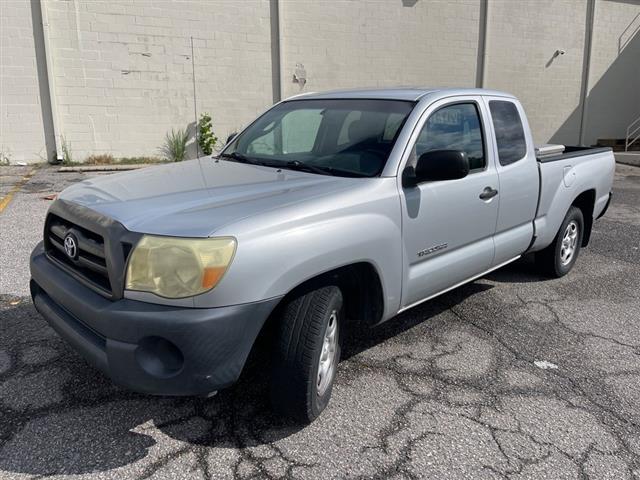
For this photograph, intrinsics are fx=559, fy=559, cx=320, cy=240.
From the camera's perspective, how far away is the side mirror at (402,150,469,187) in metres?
3.23

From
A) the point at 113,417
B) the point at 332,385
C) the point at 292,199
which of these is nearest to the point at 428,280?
the point at 332,385

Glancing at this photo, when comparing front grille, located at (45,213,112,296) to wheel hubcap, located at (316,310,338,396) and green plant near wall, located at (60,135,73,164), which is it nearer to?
wheel hubcap, located at (316,310,338,396)

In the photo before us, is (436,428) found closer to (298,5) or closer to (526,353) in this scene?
A: (526,353)

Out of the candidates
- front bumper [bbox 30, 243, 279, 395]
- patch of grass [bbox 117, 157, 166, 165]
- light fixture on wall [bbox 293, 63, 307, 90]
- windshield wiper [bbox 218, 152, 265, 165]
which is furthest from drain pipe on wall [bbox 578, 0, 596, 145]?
front bumper [bbox 30, 243, 279, 395]

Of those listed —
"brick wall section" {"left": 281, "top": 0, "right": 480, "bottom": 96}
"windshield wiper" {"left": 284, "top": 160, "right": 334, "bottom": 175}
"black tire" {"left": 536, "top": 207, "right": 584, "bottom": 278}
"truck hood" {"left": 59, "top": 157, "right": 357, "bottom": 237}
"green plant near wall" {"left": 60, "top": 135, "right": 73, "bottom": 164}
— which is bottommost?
"black tire" {"left": 536, "top": 207, "right": 584, "bottom": 278}

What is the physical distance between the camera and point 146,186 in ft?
10.5

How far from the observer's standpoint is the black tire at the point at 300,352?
8.81ft

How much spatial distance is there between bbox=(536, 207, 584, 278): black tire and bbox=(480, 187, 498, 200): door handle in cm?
154

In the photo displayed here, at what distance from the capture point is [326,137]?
150 inches

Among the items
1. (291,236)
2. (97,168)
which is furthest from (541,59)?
(291,236)

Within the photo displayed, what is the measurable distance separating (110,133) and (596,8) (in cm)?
1527

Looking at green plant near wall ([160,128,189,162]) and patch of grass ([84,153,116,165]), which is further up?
green plant near wall ([160,128,189,162])

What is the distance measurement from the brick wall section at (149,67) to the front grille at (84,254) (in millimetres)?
10399

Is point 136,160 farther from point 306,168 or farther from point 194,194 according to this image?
point 194,194
